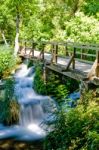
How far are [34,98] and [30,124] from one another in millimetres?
2590

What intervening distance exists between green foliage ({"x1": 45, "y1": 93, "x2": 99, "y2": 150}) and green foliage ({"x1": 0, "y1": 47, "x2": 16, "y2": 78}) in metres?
12.2

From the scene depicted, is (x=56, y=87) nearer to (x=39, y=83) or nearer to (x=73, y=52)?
(x=39, y=83)

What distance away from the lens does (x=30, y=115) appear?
15.8 meters

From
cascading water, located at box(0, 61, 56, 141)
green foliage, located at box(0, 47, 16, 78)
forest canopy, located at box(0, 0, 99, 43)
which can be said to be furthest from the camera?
forest canopy, located at box(0, 0, 99, 43)

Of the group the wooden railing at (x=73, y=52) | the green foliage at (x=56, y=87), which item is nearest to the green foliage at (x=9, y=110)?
the green foliage at (x=56, y=87)

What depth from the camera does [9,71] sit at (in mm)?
23250

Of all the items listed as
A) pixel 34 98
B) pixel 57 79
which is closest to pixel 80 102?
pixel 34 98

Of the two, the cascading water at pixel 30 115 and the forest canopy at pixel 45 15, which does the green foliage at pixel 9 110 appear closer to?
the cascading water at pixel 30 115

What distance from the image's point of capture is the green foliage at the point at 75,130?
366 inches

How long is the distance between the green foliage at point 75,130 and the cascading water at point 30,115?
0.92 metres

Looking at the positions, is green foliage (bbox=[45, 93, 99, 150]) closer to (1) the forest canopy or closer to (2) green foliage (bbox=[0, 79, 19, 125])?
(2) green foliage (bbox=[0, 79, 19, 125])

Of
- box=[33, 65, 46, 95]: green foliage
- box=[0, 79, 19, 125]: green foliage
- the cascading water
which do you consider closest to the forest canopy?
box=[33, 65, 46, 95]: green foliage

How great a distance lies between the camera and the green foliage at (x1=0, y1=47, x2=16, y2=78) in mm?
22484

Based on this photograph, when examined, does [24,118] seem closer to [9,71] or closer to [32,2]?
[9,71]
